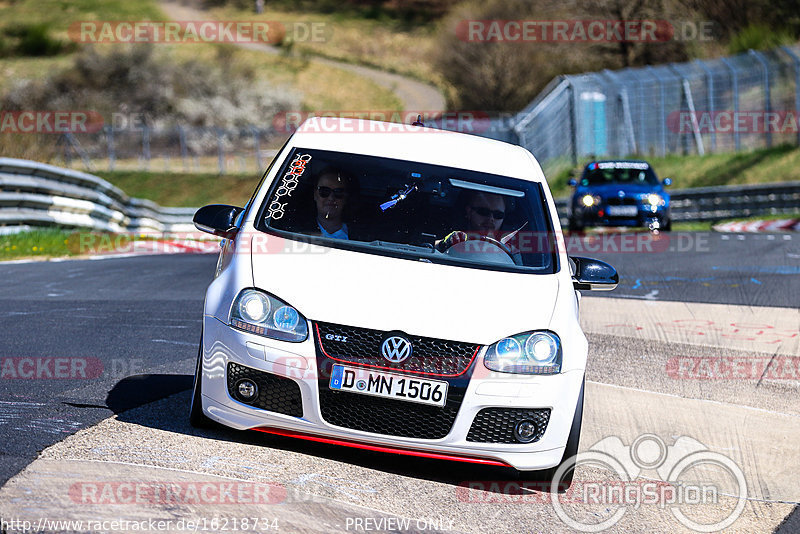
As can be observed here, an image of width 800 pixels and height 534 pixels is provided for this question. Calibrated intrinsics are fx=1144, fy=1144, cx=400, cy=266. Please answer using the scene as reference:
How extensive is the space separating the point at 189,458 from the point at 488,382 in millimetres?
1345

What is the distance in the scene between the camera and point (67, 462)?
473 cm

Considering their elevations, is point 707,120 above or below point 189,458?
below

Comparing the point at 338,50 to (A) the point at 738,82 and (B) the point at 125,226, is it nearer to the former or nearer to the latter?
(A) the point at 738,82

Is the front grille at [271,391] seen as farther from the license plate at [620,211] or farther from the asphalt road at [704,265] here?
the license plate at [620,211]

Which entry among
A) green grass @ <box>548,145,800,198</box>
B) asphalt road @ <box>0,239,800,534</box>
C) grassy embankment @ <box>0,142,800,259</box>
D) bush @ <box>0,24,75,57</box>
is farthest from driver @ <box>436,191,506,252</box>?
bush @ <box>0,24,75,57</box>

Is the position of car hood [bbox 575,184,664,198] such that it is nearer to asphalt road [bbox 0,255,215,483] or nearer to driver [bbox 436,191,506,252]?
asphalt road [bbox 0,255,215,483]

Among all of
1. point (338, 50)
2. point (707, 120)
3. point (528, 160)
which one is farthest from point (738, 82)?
point (338, 50)

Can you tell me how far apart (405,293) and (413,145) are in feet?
4.90

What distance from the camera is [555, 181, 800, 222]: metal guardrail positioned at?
26.2 meters

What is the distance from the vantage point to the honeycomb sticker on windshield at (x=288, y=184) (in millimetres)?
6027

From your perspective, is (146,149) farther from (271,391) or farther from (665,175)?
(271,391)

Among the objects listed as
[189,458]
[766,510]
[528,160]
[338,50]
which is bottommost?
[338,50]

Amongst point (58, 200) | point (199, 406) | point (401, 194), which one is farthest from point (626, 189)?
point (199, 406)

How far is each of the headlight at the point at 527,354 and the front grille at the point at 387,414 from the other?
0.24m
